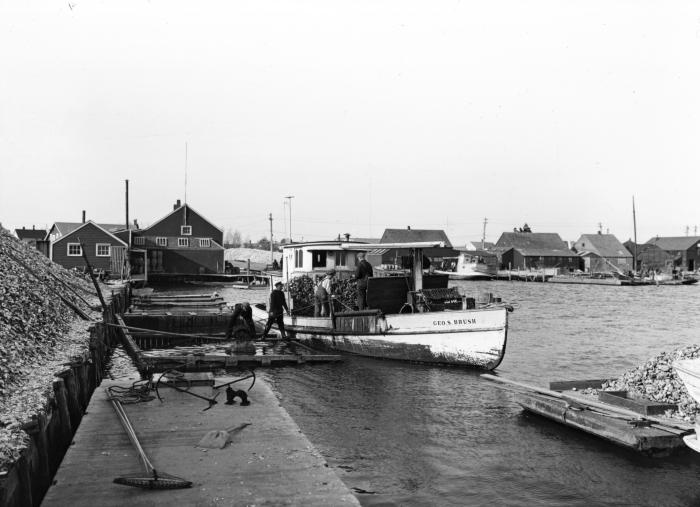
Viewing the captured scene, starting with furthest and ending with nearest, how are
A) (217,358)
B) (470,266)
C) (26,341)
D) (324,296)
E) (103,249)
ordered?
(470,266), (103,249), (324,296), (217,358), (26,341)

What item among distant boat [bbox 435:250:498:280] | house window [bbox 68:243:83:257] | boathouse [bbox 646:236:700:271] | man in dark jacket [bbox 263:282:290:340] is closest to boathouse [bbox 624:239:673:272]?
boathouse [bbox 646:236:700:271]

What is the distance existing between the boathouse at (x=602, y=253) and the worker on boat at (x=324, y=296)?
8516 cm

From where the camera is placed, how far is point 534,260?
9306cm

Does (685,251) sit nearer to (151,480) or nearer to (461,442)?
(461,442)

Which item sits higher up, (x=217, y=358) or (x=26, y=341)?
(x=26, y=341)

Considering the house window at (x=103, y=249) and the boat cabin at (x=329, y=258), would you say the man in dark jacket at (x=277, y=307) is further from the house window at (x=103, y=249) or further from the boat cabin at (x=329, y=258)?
the house window at (x=103, y=249)

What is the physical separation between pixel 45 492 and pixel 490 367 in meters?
13.5

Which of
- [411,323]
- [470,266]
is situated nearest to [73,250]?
[411,323]

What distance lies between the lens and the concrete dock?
557 centimetres

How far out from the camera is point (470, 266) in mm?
85000


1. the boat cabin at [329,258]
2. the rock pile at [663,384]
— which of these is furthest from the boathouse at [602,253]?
the rock pile at [663,384]

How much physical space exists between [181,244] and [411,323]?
5118 cm

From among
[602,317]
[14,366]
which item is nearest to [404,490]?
[14,366]

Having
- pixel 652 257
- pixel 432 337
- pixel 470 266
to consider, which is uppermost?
pixel 652 257
